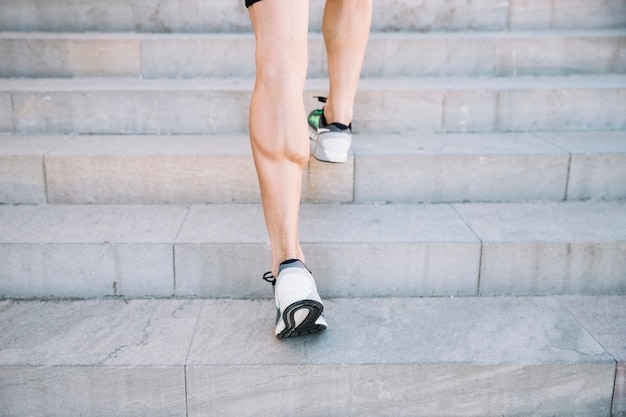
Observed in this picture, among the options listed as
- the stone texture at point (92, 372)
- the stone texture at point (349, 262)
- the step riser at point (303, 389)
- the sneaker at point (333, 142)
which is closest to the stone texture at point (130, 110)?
the sneaker at point (333, 142)

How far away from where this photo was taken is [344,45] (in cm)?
275

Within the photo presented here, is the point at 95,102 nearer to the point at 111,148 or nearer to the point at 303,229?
the point at 111,148

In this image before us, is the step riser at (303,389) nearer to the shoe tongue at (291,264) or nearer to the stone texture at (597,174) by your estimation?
the shoe tongue at (291,264)

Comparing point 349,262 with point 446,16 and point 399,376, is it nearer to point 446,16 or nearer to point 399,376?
point 399,376

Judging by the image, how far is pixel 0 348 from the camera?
7.05ft

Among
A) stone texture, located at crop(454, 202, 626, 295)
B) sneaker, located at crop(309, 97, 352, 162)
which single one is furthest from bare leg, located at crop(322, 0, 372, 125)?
stone texture, located at crop(454, 202, 626, 295)

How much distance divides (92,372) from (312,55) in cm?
238

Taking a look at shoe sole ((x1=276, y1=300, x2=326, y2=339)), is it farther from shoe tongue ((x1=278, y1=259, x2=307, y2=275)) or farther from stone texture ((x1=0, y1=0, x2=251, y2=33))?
stone texture ((x1=0, y1=0, x2=251, y2=33))

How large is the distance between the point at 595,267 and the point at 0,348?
2.28m

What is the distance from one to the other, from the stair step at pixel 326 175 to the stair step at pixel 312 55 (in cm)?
92

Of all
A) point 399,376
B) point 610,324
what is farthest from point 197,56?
point 610,324

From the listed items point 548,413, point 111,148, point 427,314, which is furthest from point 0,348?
point 548,413

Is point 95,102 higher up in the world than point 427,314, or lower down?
higher up

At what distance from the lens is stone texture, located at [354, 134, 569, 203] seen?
293cm
